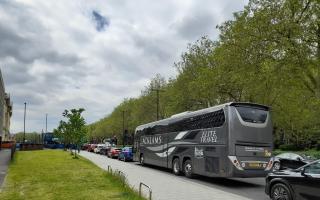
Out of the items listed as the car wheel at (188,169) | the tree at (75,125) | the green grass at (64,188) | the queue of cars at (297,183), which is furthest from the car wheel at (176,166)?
the tree at (75,125)

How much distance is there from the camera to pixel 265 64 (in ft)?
87.2

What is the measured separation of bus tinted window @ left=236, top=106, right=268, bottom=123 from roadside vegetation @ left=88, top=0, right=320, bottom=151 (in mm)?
8100

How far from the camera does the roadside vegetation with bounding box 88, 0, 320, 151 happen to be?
26797 mm

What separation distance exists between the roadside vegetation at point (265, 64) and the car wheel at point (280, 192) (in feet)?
48.1

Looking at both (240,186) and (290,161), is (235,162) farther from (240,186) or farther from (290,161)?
(290,161)

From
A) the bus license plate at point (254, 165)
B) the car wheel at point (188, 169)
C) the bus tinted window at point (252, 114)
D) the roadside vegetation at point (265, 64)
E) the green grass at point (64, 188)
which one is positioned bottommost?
the green grass at point (64, 188)

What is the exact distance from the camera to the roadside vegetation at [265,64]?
2680 centimetres

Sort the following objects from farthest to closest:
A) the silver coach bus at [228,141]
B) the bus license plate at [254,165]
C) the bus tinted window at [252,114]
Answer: the bus tinted window at [252,114], the bus license plate at [254,165], the silver coach bus at [228,141]

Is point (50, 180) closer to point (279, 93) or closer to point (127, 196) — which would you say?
point (127, 196)

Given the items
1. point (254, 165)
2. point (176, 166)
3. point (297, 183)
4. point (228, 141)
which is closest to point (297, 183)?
point (297, 183)

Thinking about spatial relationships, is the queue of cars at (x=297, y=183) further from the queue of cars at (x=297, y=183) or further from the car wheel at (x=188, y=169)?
the car wheel at (x=188, y=169)

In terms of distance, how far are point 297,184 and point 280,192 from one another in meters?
0.79

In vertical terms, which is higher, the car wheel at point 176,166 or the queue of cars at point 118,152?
the queue of cars at point 118,152

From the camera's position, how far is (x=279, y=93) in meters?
44.2
